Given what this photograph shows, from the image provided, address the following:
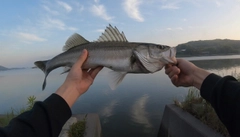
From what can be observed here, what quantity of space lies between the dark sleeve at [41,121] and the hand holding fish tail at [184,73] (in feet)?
6.76

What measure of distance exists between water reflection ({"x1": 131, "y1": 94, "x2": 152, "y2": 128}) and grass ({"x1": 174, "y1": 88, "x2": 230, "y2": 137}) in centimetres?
384

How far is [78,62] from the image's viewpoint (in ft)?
11.3

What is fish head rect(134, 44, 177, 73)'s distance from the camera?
347cm

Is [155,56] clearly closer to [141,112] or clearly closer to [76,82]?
[76,82]

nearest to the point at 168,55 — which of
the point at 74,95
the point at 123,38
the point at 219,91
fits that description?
the point at 123,38

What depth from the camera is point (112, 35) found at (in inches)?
150

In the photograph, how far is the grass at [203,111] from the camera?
6.32 m

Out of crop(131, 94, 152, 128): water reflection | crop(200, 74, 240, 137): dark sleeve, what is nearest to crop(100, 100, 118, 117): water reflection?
crop(131, 94, 152, 128): water reflection

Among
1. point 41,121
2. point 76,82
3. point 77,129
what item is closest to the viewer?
point 41,121

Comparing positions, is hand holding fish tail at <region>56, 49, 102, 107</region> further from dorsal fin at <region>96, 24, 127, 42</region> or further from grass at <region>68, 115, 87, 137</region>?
grass at <region>68, 115, 87, 137</region>

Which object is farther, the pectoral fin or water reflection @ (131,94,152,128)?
water reflection @ (131,94,152,128)

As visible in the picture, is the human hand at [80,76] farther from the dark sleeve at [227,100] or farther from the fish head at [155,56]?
the dark sleeve at [227,100]

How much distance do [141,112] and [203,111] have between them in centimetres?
728

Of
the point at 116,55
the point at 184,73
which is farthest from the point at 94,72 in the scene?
the point at 184,73
